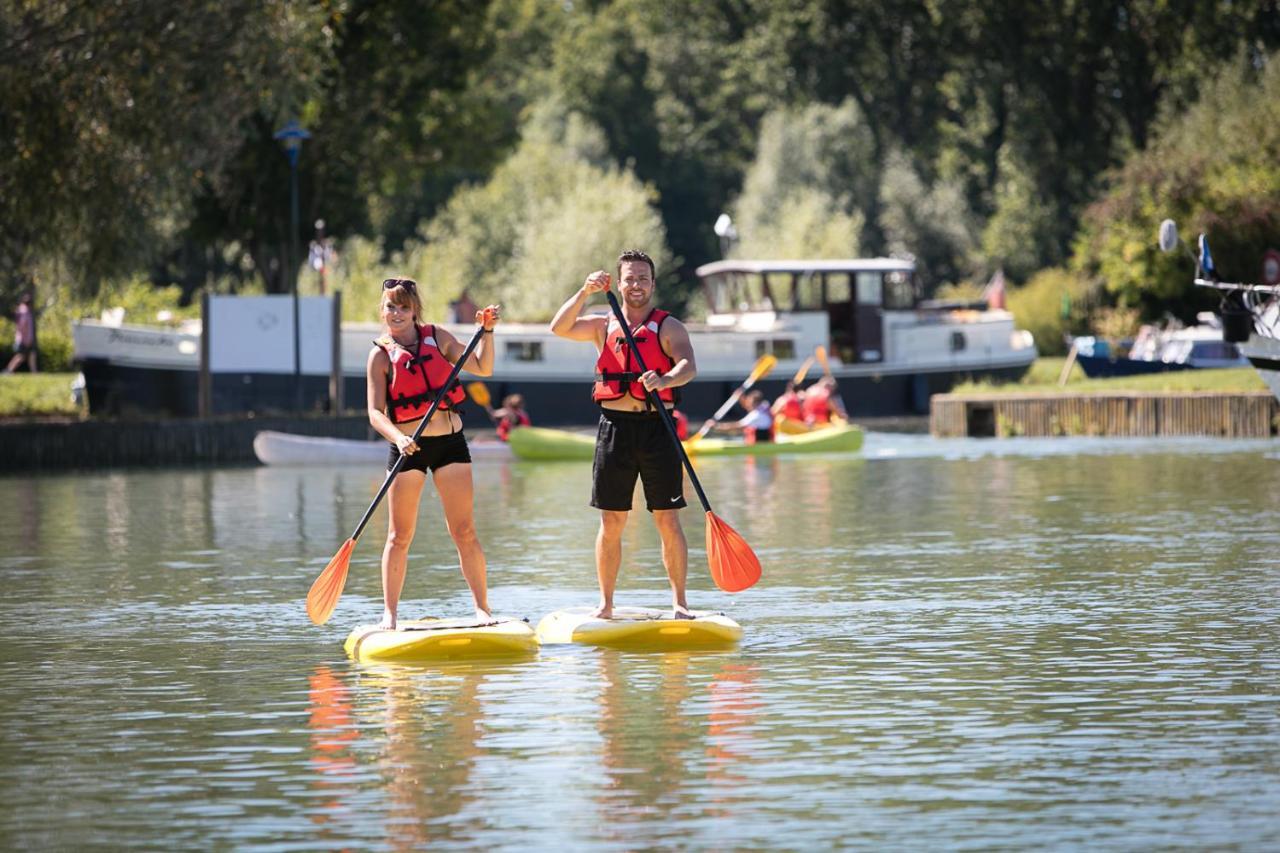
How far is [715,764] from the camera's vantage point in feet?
29.9

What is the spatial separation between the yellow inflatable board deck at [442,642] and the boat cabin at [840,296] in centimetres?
3735

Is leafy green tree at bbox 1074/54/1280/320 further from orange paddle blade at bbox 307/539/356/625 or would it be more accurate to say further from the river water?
orange paddle blade at bbox 307/539/356/625

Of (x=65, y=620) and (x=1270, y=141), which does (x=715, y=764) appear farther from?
(x=1270, y=141)

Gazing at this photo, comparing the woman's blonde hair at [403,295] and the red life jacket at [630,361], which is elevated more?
the woman's blonde hair at [403,295]

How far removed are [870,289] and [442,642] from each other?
38830 millimetres

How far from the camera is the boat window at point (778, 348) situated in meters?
48.3

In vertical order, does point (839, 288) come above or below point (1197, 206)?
below

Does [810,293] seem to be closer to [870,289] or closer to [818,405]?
[870,289]

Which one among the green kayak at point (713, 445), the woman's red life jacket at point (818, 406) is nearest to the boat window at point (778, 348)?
the woman's red life jacket at point (818, 406)

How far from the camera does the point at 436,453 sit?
40.4 feet

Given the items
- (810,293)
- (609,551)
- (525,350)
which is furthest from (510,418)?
(609,551)

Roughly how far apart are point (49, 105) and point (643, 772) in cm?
2437

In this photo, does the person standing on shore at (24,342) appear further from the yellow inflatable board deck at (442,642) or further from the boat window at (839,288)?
the yellow inflatable board deck at (442,642)

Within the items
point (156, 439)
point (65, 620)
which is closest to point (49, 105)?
point (156, 439)
